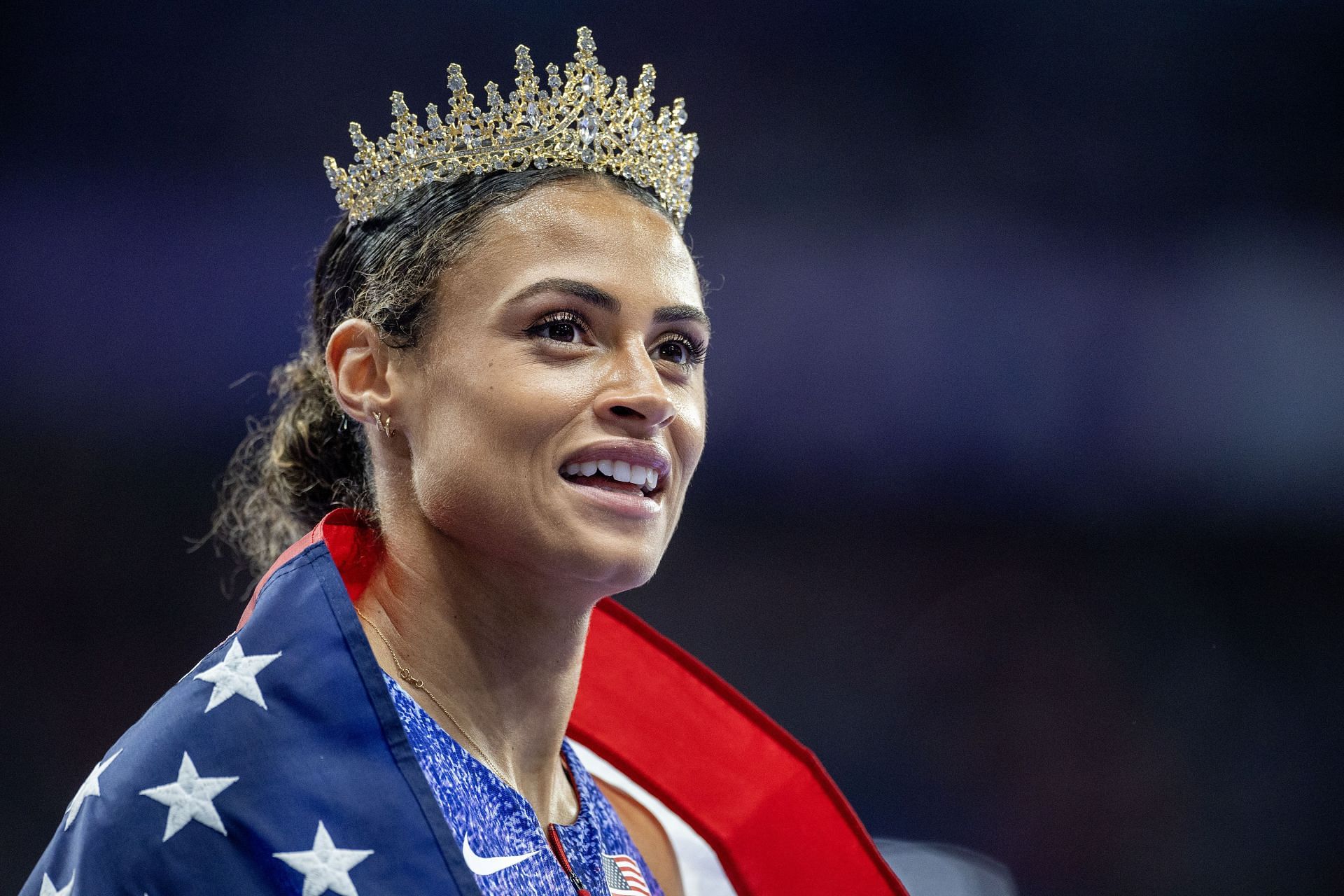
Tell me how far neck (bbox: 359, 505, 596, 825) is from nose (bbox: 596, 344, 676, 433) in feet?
0.63

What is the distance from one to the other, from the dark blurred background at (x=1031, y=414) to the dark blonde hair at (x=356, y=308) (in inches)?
25.0

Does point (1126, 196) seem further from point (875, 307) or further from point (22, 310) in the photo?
point (22, 310)

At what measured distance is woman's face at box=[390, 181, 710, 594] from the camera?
51.3 inches

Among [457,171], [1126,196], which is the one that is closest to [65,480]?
[457,171]

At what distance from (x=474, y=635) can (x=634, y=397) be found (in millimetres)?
324

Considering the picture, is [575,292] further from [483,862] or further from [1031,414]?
[1031,414]

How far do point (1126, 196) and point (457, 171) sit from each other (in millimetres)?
1567

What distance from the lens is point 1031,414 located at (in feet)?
8.13

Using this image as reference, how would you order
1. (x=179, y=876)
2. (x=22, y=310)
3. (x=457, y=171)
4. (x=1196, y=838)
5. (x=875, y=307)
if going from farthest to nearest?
(x=875, y=307) → (x=1196, y=838) → (x=22, y=310) → (x=457, y=171) → (x=179, y=876)

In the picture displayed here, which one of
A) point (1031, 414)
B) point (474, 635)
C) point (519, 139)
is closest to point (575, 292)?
point (519, 139)

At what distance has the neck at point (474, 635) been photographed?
137cm

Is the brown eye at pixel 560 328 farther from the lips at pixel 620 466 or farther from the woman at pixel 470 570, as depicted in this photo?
the lips at pixel 620 466

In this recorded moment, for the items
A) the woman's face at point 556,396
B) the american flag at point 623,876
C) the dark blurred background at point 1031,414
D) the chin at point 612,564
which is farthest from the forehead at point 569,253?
the dark blurred background at point 1031,414

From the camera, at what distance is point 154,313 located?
2.12m
